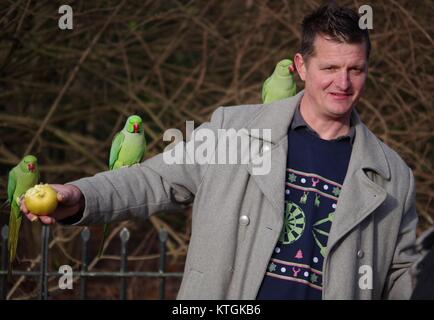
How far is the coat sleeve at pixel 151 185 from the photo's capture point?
2.15 meters

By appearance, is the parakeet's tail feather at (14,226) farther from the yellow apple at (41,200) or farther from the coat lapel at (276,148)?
the coat lapel at (276,148)

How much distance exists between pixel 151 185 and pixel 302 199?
43cm

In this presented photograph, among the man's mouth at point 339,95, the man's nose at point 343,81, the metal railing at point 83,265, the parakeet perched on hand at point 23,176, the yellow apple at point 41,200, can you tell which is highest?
the man's nose at point 343,81

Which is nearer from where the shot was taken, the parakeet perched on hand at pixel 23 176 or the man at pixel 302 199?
the man at pixel 302 199

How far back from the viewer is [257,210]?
2146 millimetres

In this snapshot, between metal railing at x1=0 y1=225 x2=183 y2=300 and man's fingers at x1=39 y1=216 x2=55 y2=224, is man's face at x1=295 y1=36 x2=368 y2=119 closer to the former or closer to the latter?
man's fingers at x1=39 y1=216 x2=55 y2=224

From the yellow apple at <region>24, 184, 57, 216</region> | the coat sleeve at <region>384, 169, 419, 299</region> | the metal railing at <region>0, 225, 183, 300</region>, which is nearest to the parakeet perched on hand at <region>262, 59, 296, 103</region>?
the coat sleeve at <region>384, 169, 419, 299</region>

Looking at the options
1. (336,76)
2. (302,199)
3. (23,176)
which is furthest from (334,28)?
(23,176)

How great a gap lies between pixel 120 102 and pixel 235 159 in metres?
3.59

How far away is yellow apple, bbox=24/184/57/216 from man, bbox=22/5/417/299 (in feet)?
0.27

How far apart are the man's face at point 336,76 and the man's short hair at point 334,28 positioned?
2 centimetres

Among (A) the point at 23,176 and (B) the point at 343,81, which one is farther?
(A) the point at 23,176

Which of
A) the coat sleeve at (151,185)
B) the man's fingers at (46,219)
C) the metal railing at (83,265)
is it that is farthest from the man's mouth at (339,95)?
the metal railing at (83,265)

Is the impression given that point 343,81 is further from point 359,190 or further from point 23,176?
point 23,176
